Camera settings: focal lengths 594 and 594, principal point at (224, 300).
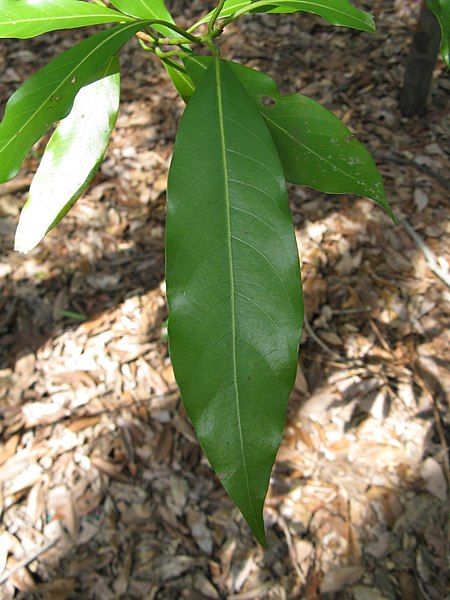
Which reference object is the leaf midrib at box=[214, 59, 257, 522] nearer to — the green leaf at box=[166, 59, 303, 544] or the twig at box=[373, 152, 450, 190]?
the green leaf at box=[166, 59, 303, 544]

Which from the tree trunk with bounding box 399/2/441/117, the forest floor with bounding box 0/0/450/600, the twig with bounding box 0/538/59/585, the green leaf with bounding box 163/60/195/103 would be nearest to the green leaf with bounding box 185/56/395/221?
the green leaf with bounding box 163/60/195/103

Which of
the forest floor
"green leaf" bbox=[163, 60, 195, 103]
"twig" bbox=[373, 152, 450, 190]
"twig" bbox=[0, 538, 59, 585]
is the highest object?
"green leaf" bbox=[163, 60, 195, 103]

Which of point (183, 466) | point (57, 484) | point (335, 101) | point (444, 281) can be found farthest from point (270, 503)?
point (335, 101)

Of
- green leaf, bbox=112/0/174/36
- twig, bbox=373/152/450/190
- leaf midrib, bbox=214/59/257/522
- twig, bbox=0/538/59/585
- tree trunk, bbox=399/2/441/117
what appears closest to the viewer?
leaf midrib, bbox=214/59/257/522

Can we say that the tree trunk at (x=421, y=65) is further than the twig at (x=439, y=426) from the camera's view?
Yes

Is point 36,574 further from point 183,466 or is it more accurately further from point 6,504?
point 183,466

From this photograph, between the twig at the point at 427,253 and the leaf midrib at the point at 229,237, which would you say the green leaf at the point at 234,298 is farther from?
the twig at the point at 427,253

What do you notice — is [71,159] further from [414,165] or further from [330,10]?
[414,165]

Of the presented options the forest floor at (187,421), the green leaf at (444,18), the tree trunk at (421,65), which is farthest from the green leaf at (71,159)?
the tree trunk at (421,65)
